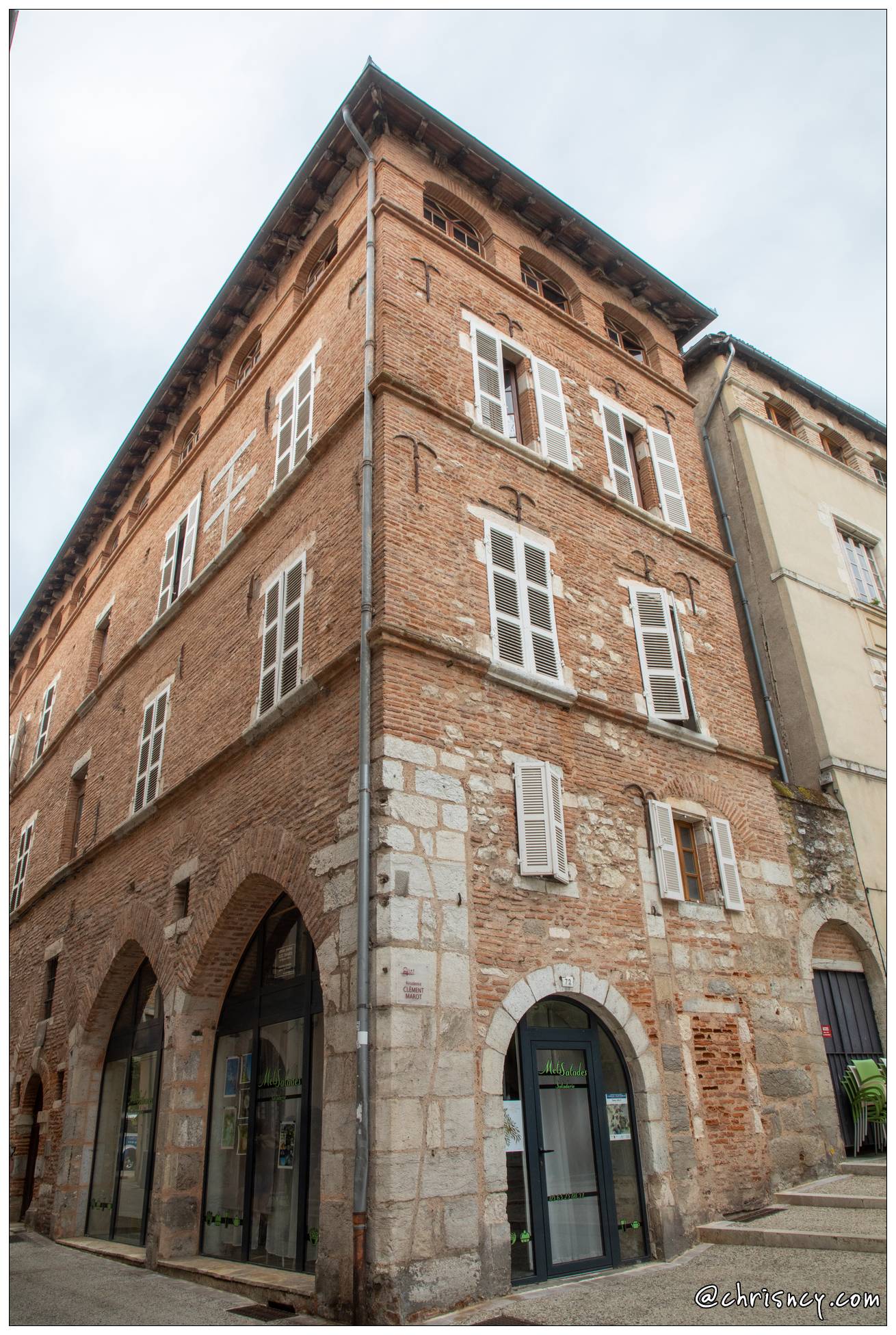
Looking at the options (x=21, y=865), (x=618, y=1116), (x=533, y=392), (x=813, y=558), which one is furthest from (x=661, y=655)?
(x=21, y=865)

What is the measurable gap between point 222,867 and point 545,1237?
4.53 m

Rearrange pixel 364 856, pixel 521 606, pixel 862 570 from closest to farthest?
1. pixel 364 856
2. pixel 521 606
3. pixel 862 570

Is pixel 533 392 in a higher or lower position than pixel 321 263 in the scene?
lower

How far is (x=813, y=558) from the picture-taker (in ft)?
47.1

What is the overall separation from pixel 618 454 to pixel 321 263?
5.09 m

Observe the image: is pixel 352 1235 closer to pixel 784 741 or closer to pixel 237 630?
pixel 237 630

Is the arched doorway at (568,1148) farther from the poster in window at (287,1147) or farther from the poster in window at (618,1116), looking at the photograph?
the poster in window at (287,1147)

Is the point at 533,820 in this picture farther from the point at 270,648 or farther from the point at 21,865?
the point at 21,865

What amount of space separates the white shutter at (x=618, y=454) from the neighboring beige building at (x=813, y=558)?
3011mm

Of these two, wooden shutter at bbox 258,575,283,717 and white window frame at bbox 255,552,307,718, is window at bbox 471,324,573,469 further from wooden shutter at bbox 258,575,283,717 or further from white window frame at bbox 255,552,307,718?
wooden shutter at bbox 258,575,283,717

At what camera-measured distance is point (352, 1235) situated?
6.09 meters

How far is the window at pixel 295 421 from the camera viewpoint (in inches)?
432

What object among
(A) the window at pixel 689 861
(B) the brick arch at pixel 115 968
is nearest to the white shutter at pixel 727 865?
(A) the window at pixel 689 861

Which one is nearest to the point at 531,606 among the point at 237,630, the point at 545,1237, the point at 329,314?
the point at 237,630
